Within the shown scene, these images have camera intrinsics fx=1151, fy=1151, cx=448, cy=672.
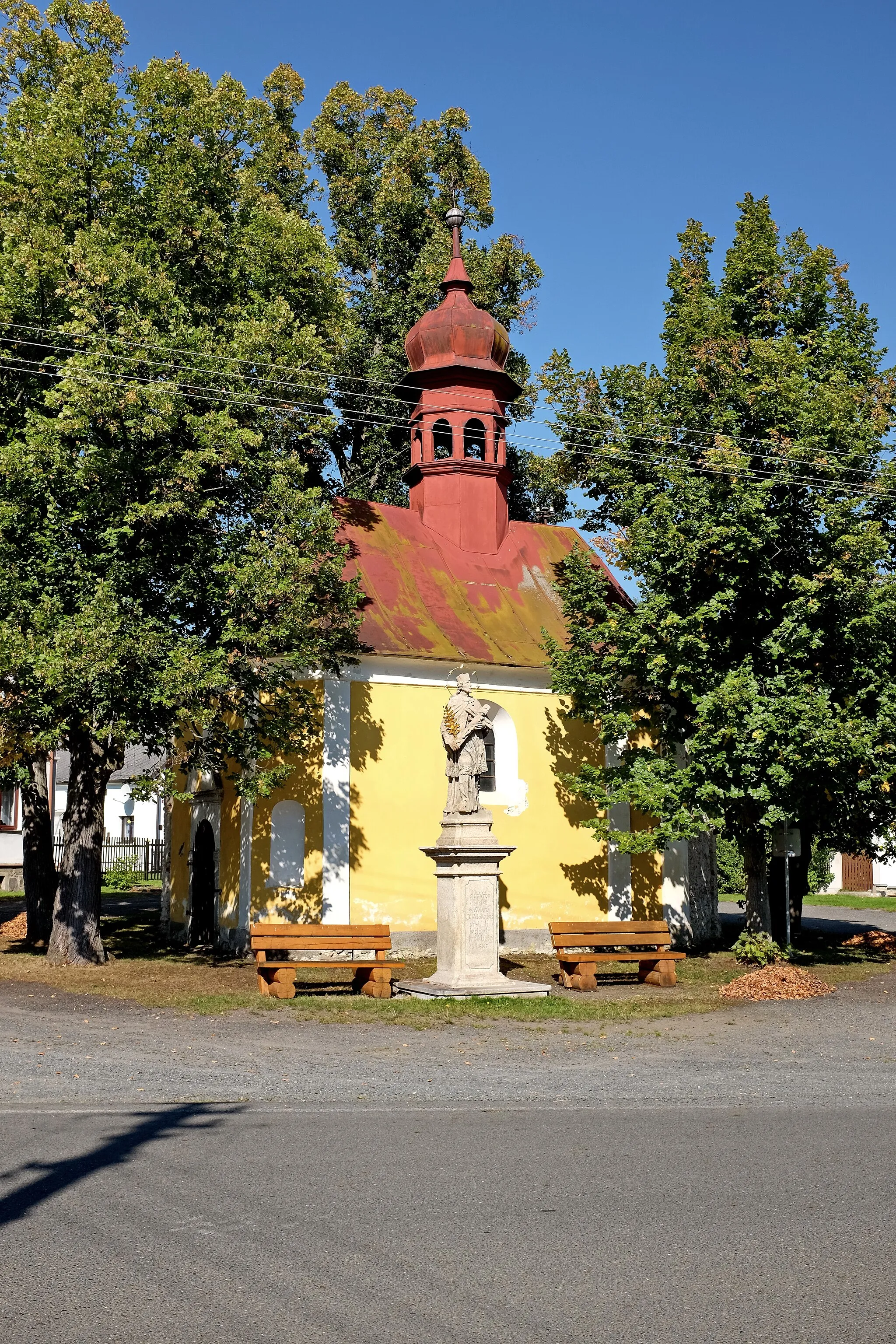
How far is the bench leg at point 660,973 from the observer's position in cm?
1620

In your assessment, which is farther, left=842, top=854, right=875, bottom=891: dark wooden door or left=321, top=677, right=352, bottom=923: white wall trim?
left=842, top=854, right=875, bottom=891: dark wooden door

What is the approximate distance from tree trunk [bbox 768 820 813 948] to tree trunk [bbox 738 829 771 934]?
403mm

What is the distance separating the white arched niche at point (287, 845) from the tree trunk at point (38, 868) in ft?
13.3

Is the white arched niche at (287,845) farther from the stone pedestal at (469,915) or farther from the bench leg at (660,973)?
the bench leg at (660,973)

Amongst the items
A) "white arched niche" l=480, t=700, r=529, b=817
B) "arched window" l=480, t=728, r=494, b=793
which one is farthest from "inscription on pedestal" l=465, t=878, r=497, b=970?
"arched window" l=480, t=728, r=494, b=793

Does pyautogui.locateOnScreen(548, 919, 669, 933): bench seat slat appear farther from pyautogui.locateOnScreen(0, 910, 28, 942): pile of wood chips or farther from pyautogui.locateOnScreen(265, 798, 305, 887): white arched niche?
pyautogui.locateOnScreen(0, 910, 28, 942): pile of wood chips

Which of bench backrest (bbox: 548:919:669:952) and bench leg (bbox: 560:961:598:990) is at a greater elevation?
bench backrest (bbox: 548:919:669:952)

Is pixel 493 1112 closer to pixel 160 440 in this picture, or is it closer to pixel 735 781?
pixel 735 781

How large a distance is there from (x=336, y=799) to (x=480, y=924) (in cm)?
530

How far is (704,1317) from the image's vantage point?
4230mm

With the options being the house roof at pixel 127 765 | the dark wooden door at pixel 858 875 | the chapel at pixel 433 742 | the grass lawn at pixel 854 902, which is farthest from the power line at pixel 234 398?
the house roof at pixel 127 765

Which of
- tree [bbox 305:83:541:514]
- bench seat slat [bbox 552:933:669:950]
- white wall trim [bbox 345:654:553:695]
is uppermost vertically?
tree [bbox 305:83:541:514]

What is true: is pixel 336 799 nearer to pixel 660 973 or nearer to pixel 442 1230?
pixel 660 973

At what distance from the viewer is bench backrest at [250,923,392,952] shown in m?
14.1
